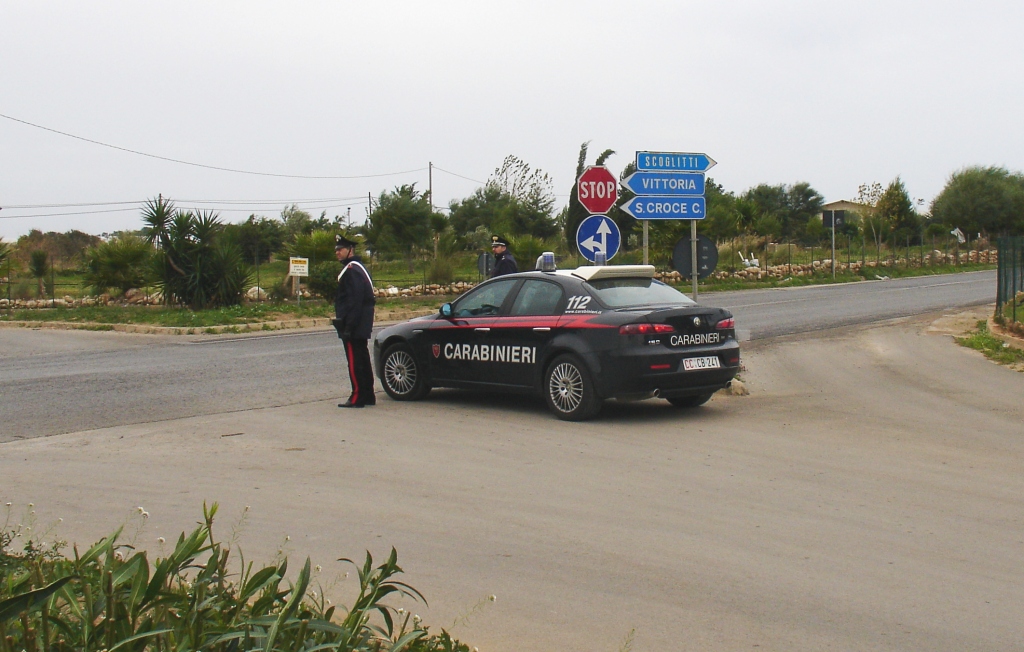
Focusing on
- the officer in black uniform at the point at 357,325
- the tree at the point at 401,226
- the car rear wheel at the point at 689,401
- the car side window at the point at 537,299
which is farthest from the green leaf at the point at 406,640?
the tree at the point at 401,226

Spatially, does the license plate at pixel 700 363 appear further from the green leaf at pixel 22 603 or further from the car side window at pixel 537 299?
the green leaf at pixel 22 603

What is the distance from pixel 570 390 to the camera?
10.1 m

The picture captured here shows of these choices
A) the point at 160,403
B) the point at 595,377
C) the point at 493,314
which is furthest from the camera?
the point at 160,403

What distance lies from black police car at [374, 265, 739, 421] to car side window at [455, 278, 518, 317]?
Result: 0.01 meters

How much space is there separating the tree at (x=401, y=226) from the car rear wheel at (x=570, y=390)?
1458 inches

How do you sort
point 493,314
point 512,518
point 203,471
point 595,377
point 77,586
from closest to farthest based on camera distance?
point 77,586
point 512,518
point 203,471
point 595,377
point 493,314

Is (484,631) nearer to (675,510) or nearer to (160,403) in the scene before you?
(675,510)

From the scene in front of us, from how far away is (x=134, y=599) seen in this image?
11.7ft

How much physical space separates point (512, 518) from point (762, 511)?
150cm

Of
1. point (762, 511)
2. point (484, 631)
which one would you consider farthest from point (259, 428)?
point (484, 631)

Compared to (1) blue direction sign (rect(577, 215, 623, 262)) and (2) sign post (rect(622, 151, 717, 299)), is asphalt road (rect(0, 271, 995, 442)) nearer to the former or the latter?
(2) sign post (rect(622, 151, 717, 299))

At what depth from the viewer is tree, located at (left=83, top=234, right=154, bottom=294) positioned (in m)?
31.4

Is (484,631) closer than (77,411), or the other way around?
(484,631)

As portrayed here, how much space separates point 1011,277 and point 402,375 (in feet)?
41.9
